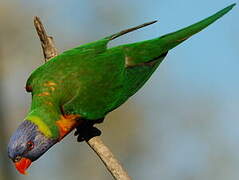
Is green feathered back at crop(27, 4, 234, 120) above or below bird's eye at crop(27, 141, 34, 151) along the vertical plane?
above

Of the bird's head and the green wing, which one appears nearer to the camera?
the bird's head

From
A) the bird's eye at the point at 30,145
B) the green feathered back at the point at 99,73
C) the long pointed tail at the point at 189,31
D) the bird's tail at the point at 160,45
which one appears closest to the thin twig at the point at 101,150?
the green feathered back at the point at 99,73

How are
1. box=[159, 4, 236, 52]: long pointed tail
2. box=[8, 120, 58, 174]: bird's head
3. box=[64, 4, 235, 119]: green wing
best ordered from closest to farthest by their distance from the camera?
box=[8, 120, 58, 174]: bird's head < box=[64, 4, 235, 119]: green wing < box=[159, 4, 236, 52]: long pointed tail

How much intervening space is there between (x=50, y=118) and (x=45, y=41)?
903mm

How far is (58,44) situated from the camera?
39.3ft

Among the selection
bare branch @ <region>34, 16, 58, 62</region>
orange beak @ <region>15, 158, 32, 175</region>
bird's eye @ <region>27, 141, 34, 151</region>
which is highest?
bare branch @ <region>34, 16, 58, 62</region>

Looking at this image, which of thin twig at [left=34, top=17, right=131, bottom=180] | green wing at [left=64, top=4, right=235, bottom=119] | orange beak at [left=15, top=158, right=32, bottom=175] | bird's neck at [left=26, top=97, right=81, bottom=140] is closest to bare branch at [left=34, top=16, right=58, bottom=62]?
thin twig at [left=34, top=17, right=131, bottom=180]

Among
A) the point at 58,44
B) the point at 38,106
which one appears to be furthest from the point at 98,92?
the point at 58,44

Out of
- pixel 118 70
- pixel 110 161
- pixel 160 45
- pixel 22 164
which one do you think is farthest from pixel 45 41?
pixel 110 161

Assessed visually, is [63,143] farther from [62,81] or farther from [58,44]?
[62,81]

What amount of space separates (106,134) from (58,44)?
2.29 metres

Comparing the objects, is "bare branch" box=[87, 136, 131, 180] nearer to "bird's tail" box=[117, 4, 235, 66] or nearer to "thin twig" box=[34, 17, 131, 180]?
"thin twig" box=[34, 17, 131, 180]

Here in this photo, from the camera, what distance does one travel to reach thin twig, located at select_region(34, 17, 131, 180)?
14.3 feet

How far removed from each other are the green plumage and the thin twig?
20cm
